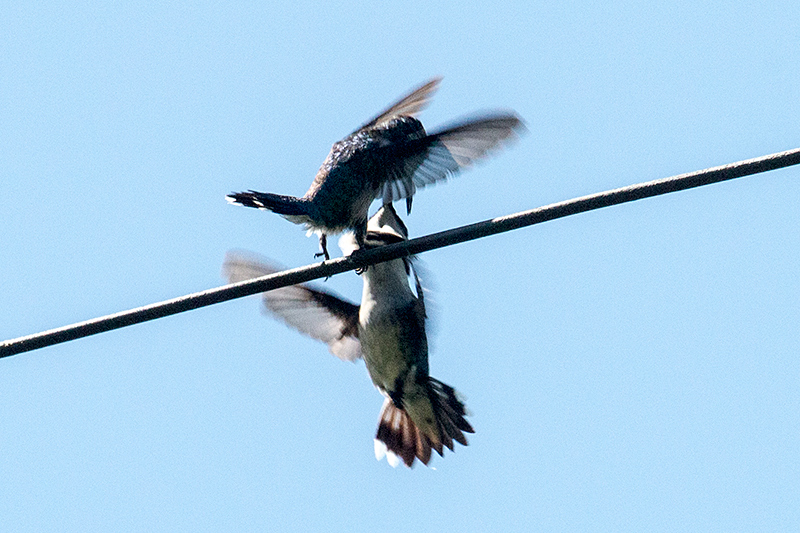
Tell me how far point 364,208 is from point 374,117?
0.77m

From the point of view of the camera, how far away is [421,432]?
308 inches

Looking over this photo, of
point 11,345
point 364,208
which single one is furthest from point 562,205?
point 364,208

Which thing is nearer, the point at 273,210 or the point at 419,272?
the point at 273,210

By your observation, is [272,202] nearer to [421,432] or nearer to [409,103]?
[409,103]

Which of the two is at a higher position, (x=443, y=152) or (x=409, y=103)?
(x=409, y=103)

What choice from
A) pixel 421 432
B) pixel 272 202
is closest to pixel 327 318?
pixel 421 432

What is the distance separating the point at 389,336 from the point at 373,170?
1346 mm

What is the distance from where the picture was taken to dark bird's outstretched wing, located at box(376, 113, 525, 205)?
17.6ft

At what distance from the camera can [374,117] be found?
673 cm

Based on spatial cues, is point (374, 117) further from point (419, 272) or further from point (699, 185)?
point (699, 185)

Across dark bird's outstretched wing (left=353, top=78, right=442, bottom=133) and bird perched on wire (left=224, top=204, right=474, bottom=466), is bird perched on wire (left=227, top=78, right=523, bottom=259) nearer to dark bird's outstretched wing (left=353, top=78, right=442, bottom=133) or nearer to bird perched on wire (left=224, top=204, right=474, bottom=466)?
dark bird's outstretched wing (left=353, top=78, right=442, bottom=133)

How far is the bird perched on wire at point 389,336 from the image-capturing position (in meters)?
7.03

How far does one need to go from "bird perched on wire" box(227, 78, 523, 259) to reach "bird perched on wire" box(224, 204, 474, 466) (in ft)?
1.58

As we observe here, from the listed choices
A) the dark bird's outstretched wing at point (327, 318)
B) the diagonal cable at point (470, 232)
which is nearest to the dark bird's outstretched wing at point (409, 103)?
the dark bird's outstretched wing at point (327, 318)
